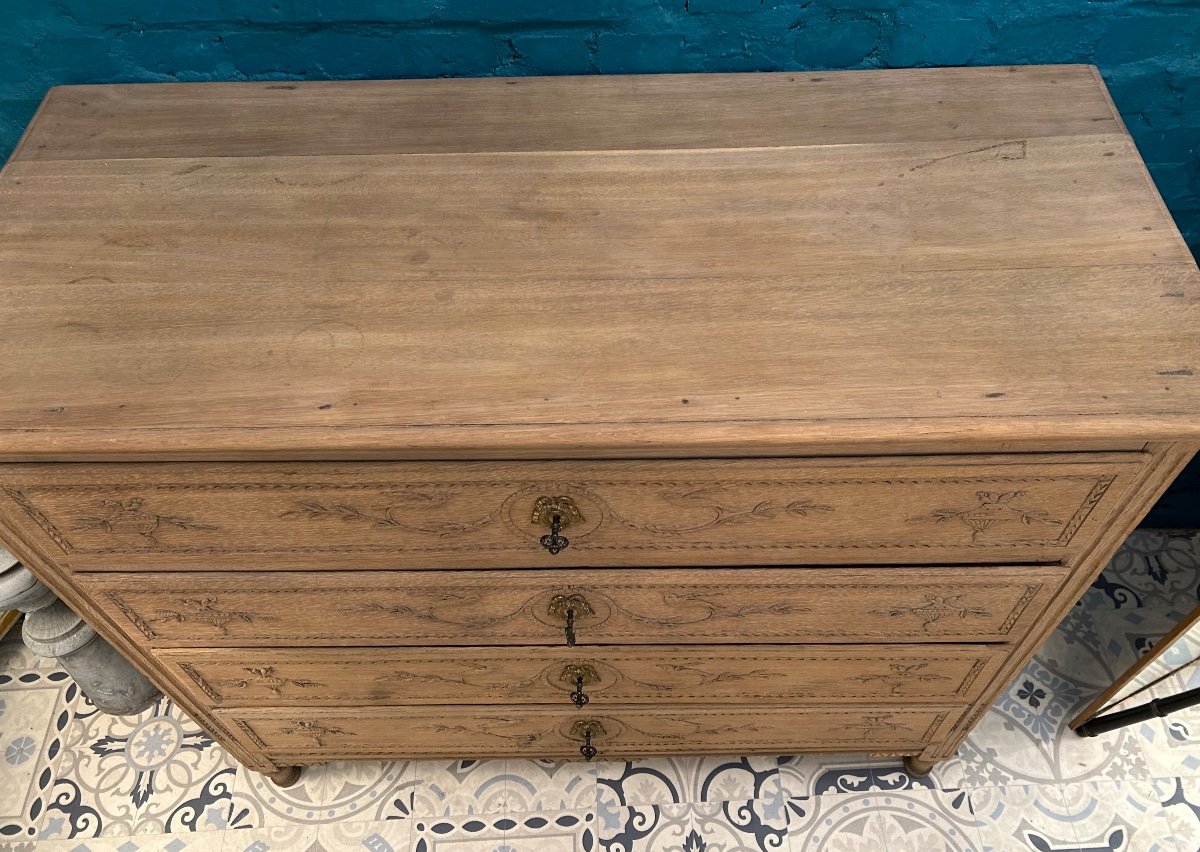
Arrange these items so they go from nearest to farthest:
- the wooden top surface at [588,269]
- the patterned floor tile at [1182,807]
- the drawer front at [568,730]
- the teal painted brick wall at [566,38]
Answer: the wooden top surface at [588,269]
the teal painted brick wall at [566,38]
the drawer front at [568,730]
the patterned floor tile at [1182,807]

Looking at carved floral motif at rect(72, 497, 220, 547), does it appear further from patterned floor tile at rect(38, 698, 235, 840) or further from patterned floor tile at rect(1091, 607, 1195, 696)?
patterned floor tile at rect(1091, 607, 1195, 696)

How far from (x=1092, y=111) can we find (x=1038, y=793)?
100 cm

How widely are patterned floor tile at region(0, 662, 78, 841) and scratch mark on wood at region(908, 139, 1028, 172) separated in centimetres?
151

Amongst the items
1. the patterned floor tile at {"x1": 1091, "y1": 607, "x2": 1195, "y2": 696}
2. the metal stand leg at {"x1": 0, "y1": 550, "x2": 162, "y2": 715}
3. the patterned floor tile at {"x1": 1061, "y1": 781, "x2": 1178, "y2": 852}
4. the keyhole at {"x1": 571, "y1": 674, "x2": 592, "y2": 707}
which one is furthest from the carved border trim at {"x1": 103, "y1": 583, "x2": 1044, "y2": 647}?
the patterned floor tile at {"x1": 1091, "y1": 607, "x2": 1195, "y2": 696}

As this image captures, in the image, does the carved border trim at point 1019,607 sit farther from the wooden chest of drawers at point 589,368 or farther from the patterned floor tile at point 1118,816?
the patterned floor tile at point 1118,816

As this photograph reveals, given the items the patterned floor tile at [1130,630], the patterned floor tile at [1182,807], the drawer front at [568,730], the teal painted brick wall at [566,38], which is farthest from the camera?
the patterned floor tile at [1130,630]

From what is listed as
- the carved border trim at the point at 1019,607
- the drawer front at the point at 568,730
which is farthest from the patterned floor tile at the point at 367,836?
the carved border trim at the point at 1019,607

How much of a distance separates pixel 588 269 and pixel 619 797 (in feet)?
3.00

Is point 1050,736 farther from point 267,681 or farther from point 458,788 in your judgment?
point 267,681

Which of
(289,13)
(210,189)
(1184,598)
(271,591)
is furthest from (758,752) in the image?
(289,13)

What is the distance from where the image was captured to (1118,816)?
129 cm

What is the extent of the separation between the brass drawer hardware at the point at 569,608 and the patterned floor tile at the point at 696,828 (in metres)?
0.55

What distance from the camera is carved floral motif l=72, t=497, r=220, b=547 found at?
2.45 ft

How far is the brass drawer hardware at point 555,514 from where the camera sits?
75cm
